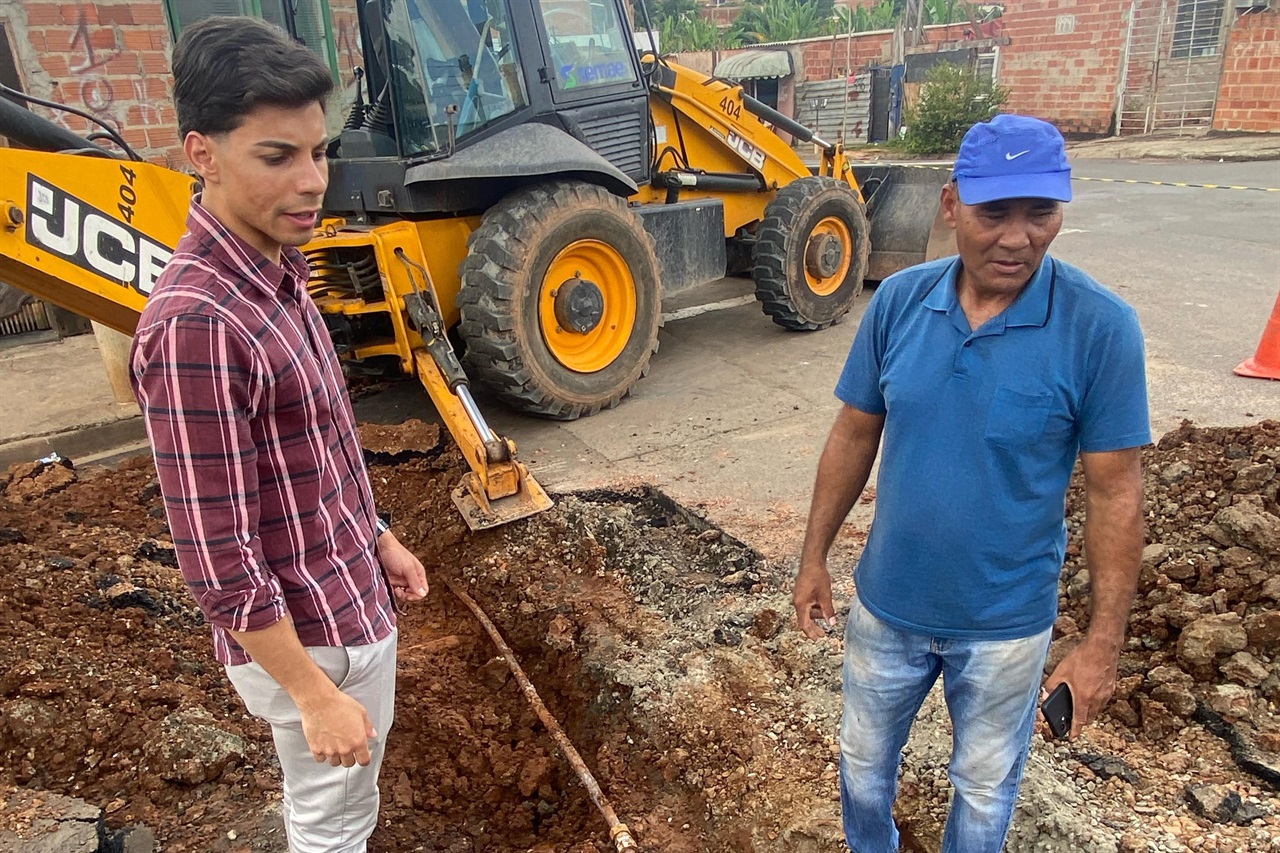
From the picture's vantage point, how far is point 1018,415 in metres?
1.72

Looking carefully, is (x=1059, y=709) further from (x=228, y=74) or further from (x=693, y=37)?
(x=693, y=37)

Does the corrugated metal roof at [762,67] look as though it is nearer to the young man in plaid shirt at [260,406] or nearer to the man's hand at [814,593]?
the man's hand at [814,593]

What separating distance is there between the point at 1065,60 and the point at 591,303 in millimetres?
20542

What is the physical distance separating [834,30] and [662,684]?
28.8m

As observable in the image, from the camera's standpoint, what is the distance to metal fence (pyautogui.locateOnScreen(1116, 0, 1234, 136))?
61.7ft

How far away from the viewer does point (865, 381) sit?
6.53 feet

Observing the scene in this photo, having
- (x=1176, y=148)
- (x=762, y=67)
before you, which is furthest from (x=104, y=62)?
(x=762, y=67)

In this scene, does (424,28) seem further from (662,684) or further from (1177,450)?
(1177,450)

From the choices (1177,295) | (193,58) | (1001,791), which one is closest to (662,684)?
(1001,791)

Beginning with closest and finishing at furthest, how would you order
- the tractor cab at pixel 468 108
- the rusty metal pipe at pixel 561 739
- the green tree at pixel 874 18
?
the rusty metal pipe at pixel 561 739, the tractor cab at pixel 468 108, the green tree at pixel 874 18

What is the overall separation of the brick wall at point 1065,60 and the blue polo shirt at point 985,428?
22425mm

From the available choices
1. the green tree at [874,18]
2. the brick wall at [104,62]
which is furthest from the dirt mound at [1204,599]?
the green tree at [874,18]

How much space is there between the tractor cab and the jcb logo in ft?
4.92

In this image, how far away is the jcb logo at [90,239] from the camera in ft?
11.1
